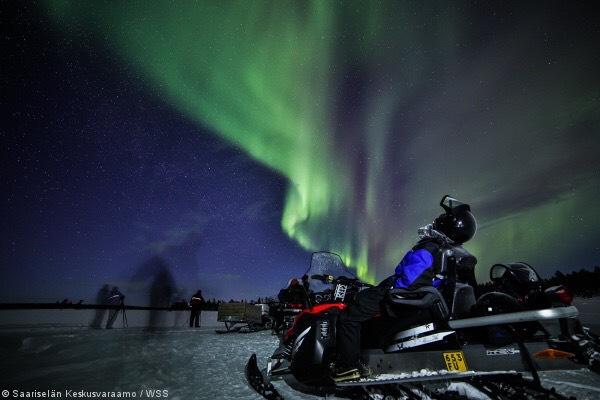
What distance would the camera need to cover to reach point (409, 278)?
2.80 m

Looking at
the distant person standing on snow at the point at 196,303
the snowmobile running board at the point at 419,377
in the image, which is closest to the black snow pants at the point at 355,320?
the snowmobile running board at the point at 419,377

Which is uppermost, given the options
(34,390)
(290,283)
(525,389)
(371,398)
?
(290,283)

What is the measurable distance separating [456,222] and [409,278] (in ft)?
2.71

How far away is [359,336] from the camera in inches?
121

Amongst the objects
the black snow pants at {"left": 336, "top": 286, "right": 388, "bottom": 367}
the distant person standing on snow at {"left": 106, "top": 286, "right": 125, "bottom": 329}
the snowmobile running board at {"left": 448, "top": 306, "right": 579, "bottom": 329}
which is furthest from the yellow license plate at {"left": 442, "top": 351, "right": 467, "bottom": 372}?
the distant person standing on snow at {"left": 106, "top": 286, "right": 125, "bottom": 329}

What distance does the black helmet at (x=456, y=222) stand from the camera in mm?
2979

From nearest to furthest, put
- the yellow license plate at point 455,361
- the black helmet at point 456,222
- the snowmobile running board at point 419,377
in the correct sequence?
the snowmobile running board at point 419,377
the yellow license plate at point 455,361
the black helmet at point 456,222

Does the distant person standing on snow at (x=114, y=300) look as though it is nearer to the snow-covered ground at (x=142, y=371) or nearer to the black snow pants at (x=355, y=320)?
the snow-covered ground at (x=142, y=371)

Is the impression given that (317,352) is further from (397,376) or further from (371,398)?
(397,376)

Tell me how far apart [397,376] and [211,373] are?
3477 mm

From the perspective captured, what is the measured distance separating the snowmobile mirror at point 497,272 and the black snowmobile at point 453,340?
0.01 m

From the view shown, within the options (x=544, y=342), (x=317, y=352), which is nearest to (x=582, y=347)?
(x=544, y=342)

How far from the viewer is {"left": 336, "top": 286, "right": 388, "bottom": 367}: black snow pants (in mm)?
3010

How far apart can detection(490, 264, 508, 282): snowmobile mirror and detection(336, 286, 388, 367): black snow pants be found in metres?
1.24
